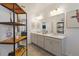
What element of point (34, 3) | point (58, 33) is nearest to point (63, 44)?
point (58, 33)

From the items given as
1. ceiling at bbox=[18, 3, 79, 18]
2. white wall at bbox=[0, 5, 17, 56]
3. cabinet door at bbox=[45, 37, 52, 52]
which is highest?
ceiling at bbox=[18, 3, 79, 18]

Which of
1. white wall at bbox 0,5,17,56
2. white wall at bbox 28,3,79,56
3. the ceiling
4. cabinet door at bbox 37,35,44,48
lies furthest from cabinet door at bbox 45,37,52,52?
white wall at bbox 0,5,17,56

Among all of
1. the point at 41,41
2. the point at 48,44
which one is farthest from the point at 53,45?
the point at 41,41

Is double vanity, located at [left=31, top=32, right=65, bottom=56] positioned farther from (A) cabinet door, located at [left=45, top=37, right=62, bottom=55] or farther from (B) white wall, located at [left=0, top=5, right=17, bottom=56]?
(B) white wall, located at [left=0, top=5, right=17, bottom=56]

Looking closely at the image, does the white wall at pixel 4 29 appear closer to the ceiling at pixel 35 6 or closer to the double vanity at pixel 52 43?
the ceiling at pixel 35 6

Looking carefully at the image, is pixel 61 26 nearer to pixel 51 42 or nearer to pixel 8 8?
pixel 51 42

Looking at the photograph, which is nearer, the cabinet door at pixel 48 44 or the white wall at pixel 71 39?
the white wall at pixel 71 39

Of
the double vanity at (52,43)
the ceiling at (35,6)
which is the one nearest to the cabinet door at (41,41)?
the double vanity at (52,43)

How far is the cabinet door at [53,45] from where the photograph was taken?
3196 millimetres

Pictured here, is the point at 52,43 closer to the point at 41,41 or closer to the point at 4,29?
the point at 41,41

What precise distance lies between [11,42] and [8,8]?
0.74m

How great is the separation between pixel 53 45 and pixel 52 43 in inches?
2.6

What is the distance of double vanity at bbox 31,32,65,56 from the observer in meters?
3.11

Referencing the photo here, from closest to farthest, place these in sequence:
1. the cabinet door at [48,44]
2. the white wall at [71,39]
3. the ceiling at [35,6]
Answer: the ceiling at [35,6]
the white wall at [71,39]
the cabinet door at [48,44]
